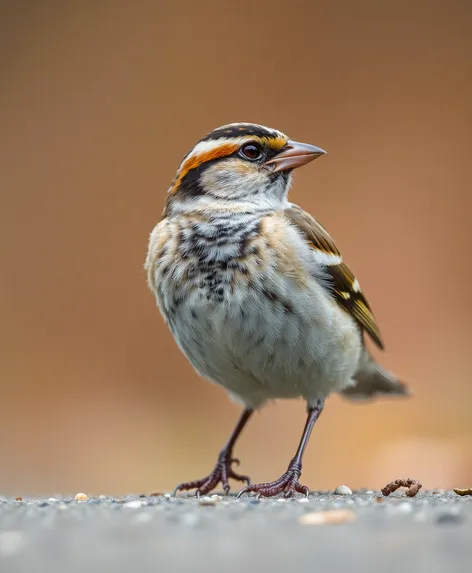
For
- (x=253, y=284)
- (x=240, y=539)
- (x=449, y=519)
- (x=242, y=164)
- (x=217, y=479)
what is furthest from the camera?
(x=217, y=479)

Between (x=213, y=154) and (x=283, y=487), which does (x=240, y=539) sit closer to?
(x=283, y=487)

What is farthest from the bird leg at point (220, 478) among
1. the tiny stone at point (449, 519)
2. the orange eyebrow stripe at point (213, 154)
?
the tiny stone at point (449, 519)

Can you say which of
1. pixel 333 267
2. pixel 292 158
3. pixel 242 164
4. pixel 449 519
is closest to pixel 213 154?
pixel 242 164

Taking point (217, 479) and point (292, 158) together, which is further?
point (217, 479)

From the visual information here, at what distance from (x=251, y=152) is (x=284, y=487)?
1654mm

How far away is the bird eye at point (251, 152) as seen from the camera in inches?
186

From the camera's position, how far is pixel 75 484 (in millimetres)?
8469

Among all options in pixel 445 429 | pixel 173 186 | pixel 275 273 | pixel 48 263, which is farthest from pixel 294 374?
pixel 48 263

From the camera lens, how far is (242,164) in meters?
4.71

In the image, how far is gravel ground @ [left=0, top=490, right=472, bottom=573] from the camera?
7.54ft

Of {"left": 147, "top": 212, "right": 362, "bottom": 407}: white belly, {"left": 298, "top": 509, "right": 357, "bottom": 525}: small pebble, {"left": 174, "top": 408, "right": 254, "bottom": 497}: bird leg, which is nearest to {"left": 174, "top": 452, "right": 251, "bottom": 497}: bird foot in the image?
{"left": 174, "top": 408, "right": 254, "bottom": 497}: bird leg

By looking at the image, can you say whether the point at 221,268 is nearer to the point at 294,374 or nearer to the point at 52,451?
the point at 294,374

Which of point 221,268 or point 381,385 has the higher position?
point 221,268

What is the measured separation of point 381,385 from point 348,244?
18.4 ft
